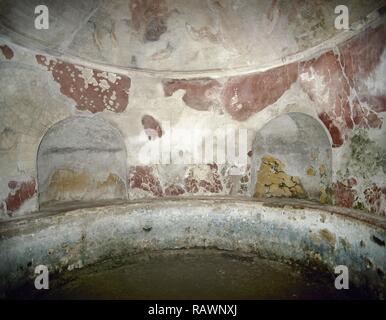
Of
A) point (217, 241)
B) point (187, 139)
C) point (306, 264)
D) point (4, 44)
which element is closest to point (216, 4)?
point (187, 139)

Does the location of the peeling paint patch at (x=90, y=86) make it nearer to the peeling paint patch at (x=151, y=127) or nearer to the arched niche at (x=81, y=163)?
the arched niche at (x=81, y=163)

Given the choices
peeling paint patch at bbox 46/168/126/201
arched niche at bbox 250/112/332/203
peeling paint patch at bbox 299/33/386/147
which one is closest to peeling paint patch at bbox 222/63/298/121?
peeling paint patch at bbox 299/33/386/147

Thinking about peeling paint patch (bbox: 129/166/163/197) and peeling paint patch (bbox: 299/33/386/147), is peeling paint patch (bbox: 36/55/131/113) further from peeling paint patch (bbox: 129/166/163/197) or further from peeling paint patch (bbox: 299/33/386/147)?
peeling paint patch (bbox: 299/33/386/147)

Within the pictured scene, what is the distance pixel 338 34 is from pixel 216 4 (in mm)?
2409

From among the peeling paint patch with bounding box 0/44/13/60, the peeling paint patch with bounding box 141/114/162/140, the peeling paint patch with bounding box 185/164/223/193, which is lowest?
the peeling paint patch with bounding box 185/164/223/193

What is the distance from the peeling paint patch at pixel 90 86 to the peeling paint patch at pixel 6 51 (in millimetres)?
475

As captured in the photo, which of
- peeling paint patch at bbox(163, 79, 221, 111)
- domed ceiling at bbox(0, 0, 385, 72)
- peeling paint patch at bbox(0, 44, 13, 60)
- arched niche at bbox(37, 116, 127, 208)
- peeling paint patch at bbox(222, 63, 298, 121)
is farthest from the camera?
peeling paint patch at bbox(163, 79, 221, 111)

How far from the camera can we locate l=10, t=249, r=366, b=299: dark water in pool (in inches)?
192

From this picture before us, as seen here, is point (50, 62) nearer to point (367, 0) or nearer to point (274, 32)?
point (274, 32)

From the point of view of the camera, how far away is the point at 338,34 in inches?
229

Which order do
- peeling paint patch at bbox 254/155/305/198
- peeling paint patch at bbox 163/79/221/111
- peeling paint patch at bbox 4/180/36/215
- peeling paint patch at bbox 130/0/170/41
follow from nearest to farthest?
peeling paint patch at bbox 4/180/36/215 → peeling paint patch at bbox 130/0/170/41 → peeling paint patch at bbox 163/79/221/111 → peeling paint patch at bbox 254/155/305/198

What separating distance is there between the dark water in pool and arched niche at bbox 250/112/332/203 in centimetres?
186

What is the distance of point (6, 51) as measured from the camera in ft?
17.9
